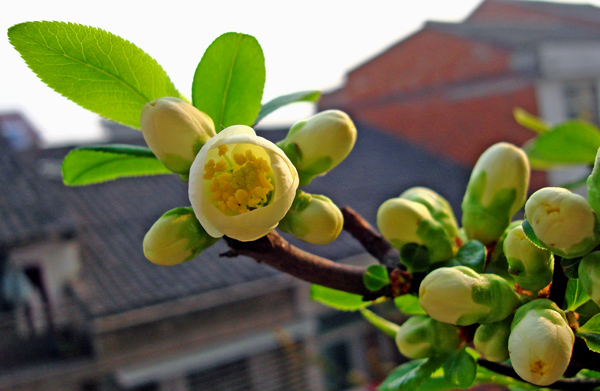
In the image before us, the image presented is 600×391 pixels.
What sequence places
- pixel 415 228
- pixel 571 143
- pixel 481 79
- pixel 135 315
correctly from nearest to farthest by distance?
pixel 415 228 < pixel 571 143 < pixel 135 315 < pixel 481 79

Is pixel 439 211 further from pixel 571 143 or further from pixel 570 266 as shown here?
pixel 571 143

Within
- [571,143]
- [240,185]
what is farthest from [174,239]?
[571,143]

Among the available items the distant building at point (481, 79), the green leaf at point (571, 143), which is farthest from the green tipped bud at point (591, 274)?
the distant building at point (481, 79)

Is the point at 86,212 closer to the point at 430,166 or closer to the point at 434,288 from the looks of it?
the point at 430,166

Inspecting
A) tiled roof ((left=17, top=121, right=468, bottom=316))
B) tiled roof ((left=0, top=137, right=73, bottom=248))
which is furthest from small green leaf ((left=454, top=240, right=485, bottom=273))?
tiled roof ((left=0, top=137, right=73, bottom=248))

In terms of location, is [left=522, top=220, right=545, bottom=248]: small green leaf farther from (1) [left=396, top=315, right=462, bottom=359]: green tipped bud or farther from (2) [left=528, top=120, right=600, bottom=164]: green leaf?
(2) [left=528, top=120, right=600, bottom=164]: green leaf
